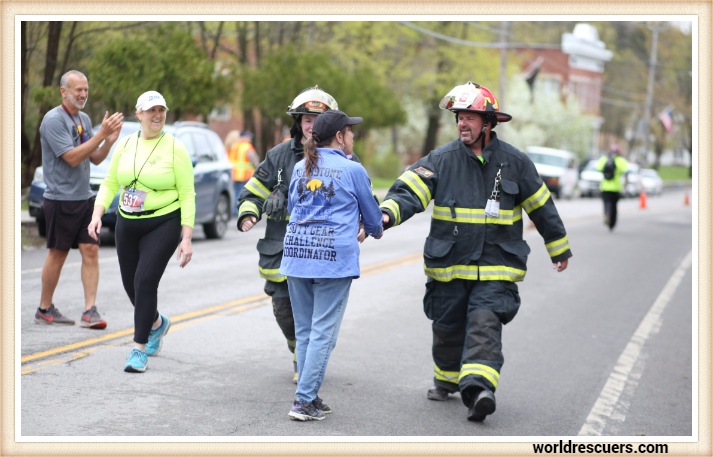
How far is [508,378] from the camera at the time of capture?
22.4ft

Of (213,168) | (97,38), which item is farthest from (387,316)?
(97,38)

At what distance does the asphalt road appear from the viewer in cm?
524

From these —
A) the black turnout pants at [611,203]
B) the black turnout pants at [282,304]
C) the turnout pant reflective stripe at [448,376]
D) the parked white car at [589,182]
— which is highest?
the parked white car at [589,182]

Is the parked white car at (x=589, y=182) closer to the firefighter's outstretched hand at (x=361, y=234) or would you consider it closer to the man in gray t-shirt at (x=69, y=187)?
the man in gray t-shirt at (x=69, y=187)

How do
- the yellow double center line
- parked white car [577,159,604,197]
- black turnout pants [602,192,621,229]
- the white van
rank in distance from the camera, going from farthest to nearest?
parked white car [577,159,604,197], the white van, black turnout pants [602,192,621,229], the yellow double center line

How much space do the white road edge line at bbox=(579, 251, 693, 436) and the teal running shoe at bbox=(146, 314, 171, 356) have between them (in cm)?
316

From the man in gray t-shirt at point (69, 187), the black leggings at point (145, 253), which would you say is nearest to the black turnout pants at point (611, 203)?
the man in gray t-shirt at point (69, 187)

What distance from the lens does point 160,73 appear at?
1855 centimetres

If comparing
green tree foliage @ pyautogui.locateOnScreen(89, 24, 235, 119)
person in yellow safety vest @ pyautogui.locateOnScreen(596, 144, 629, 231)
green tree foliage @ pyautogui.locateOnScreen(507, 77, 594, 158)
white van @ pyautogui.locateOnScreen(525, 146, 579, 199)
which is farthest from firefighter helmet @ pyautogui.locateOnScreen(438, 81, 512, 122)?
green tree foliage @ pyautogui.locateOnScreen(507, 77, 594, 158)

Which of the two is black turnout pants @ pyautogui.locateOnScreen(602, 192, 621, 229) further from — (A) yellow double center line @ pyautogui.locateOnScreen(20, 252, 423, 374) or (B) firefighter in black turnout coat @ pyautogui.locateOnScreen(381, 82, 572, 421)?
(B) firefighter in black turnout coat @ pyautogui.locateOnScreen(381, 82, 572, 421)

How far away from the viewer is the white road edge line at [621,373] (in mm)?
5684

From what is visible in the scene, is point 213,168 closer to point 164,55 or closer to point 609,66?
point 164,55

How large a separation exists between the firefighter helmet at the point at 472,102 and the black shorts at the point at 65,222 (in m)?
3.48

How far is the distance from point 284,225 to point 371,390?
1.35 metres
